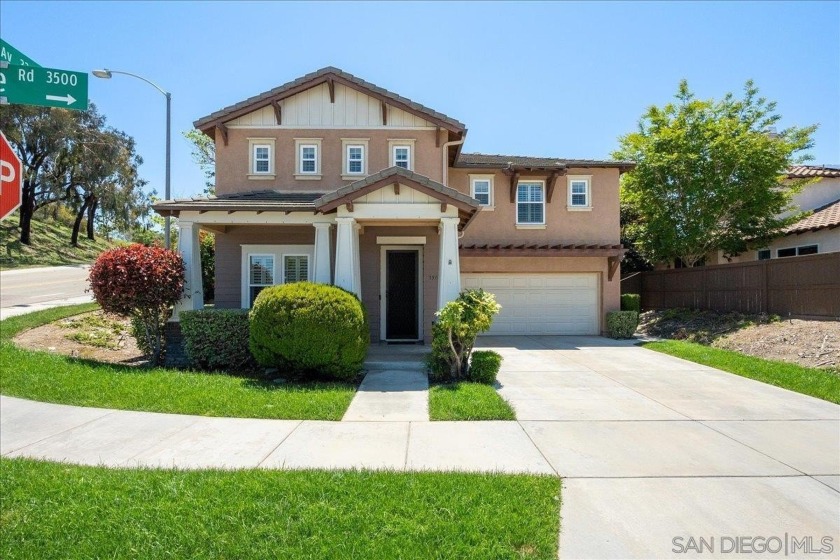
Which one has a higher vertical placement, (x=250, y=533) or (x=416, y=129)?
(x=416, y=129)

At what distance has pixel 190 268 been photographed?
34.4ft

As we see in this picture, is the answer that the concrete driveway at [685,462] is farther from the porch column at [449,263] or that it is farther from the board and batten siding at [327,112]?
the board and batten siding at [327,112]

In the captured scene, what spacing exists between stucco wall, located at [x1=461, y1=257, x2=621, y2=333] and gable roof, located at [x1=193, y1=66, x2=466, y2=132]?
483cm

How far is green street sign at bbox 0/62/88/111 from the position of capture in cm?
423

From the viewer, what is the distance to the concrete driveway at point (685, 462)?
3.58 metres

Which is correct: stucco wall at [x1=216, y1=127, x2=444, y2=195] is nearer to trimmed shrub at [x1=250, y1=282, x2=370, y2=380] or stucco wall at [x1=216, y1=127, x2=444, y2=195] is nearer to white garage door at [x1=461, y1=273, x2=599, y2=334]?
white garage door at [x1=461, y1=273, x2=599, y2=334]

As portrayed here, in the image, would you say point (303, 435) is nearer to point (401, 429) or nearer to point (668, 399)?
point (401, 429)

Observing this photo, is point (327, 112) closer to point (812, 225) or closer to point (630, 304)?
point (630, 304)

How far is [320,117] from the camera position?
43.7 feet

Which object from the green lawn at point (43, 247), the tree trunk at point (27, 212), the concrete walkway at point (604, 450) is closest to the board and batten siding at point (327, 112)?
the concrete walkway at point (604, 450)

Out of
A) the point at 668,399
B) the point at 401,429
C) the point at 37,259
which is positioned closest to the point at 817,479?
the point at 668,399

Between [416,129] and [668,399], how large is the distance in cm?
934

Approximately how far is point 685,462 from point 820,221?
661 inches

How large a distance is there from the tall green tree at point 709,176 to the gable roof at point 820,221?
2.31 feet
